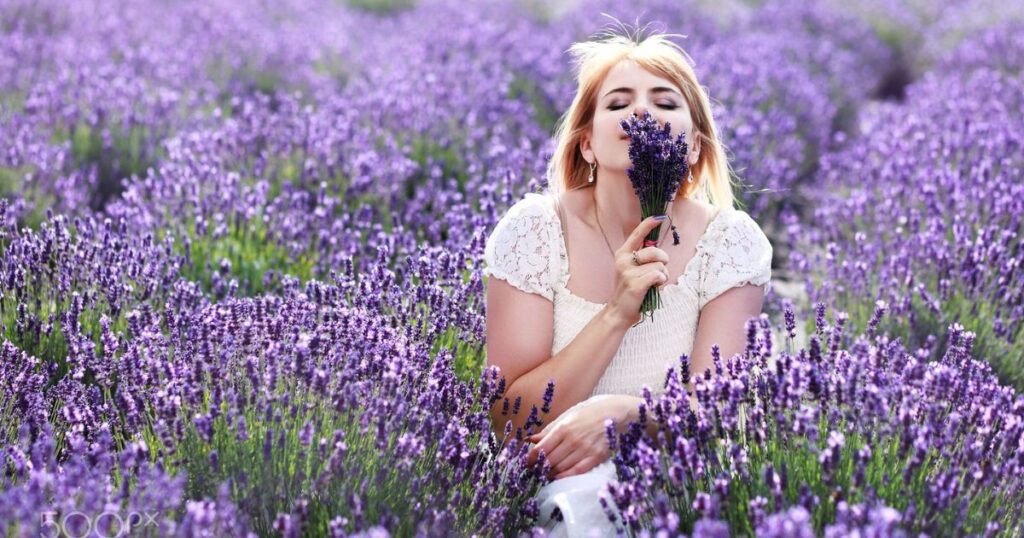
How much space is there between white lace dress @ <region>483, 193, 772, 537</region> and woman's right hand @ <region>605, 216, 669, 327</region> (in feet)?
0.70

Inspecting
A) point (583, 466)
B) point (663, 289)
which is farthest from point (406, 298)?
point (583, 466)

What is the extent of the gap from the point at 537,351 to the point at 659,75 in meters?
0.76

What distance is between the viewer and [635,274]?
2.46 meters

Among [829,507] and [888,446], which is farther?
[888,446]

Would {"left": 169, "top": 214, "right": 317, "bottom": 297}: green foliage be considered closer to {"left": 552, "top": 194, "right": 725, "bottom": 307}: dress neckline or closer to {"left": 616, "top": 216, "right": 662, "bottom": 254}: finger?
{"left": 552, "top": 194, "right": 725, "bottom": 307}: dress neckline

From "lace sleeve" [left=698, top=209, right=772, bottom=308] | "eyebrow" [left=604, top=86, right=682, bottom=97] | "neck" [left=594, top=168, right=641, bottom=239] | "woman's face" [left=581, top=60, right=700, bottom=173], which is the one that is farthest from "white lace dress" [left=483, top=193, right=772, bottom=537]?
"eyebrow" [left=604, top=86, right=682, bottom=97]

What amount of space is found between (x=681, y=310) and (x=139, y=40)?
20.7 ft

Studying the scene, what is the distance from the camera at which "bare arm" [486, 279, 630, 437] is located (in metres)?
2.57

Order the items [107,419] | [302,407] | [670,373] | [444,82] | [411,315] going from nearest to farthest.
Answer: [670,373]
[302,407]
[107,419]
[411,315]
[444,82]

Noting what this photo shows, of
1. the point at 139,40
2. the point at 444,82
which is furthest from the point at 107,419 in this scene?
the point at 139,40

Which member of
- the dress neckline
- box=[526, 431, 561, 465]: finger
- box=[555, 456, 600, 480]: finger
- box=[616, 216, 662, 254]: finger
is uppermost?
box=[616, 216, 662, 254]: finger

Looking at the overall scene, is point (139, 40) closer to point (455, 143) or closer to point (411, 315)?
point (455, 143)

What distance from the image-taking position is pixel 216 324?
2607 mm

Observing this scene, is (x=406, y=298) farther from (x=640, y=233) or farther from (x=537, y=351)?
(x=640, y=233)
